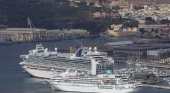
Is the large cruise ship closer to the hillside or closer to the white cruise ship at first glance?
the white cruise ship

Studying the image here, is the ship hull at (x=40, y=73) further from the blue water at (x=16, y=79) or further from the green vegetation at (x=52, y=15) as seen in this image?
the green vegetation at (x=52, y=15)

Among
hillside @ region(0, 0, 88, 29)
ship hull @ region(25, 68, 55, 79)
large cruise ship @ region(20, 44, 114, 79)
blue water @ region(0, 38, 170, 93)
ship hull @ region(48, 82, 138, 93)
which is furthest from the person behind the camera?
hillside @ region(0, 0, 88, 29)

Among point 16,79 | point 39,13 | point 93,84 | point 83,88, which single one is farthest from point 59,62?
point 39,13

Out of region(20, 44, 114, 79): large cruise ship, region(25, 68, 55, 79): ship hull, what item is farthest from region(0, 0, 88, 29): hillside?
region(25, 68, 55, 79): ship hull

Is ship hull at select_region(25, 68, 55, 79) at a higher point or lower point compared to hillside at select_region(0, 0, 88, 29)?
lower

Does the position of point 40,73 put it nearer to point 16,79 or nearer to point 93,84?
point 16,79

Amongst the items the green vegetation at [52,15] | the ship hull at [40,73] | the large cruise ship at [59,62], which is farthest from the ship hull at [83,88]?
the green vegetation at [52,15]

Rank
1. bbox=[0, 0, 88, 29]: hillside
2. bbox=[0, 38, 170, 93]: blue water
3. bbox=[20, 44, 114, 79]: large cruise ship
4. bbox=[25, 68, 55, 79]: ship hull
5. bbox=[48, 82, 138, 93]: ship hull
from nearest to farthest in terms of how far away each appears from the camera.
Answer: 1. bbox=[48, 82, 138, 93]: ship hull
2. bbox=[0, 38, 170, 93]: blue water
3. bbox=[20, 44, 114, 79]: large cruise ship
4. bbox=[25, 68, 55, 79]: ship hull
5. bbox=[0, 0, 88, 29]: hillside
